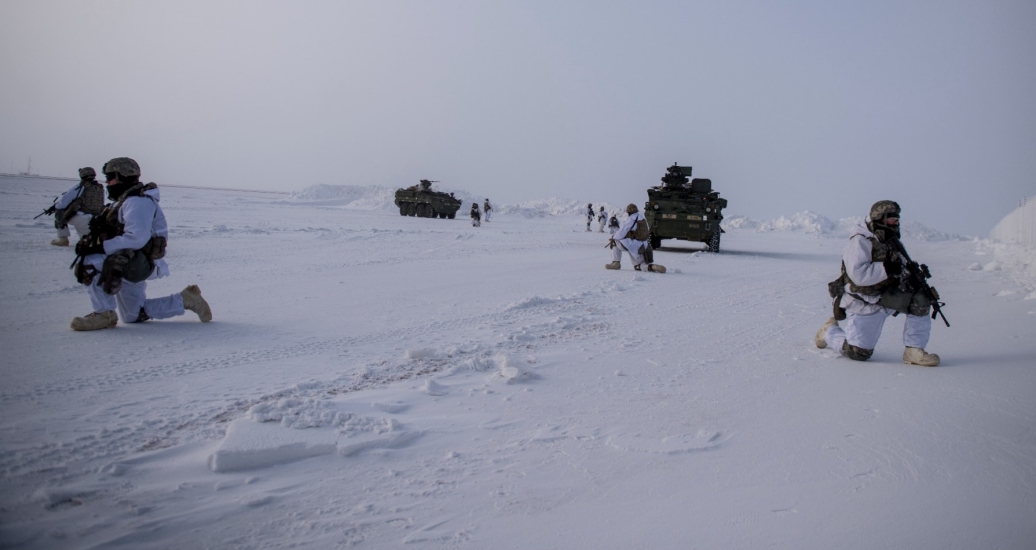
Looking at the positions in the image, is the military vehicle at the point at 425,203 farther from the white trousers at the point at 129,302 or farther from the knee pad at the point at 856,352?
the knee pad at the point at 856,352

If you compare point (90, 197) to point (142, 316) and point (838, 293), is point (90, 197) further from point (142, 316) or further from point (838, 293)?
point (838, 293)

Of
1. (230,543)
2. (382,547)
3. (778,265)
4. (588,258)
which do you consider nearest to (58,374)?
(230,543)

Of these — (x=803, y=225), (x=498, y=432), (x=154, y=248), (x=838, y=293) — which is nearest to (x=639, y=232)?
(x=838, y=293)

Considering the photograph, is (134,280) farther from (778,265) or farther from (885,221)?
(778,265)

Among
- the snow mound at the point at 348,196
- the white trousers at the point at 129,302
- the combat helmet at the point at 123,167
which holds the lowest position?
the white trousers at the point at 129,302

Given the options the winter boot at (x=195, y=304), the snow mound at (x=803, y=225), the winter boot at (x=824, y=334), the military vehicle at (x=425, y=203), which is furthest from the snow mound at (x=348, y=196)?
the winter boot at (x=824, y=334)

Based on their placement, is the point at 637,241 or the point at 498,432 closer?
the point at 498,432

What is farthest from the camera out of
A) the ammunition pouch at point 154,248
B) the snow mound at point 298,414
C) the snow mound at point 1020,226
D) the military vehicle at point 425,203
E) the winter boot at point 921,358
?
the military vehicle at point 425,203

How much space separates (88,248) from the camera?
534cm

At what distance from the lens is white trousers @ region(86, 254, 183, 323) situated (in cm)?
544

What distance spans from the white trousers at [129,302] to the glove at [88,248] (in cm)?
4

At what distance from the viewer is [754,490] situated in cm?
282

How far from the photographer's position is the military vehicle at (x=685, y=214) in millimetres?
18156

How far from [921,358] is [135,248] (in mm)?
6542
